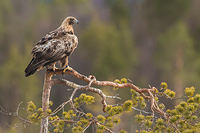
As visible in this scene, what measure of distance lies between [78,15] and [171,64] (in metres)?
26.9

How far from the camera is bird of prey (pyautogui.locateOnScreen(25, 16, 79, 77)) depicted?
7345 mm

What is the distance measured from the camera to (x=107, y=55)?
1553 inches

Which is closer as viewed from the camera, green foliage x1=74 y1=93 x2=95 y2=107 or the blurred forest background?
green foliage x1=74 y1=93 x2=95 y2=107

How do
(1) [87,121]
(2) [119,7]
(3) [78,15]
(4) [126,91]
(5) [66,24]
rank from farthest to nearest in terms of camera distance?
(3) [78,15] → (2) [119,7] → (4) [126,91] → (5) [66,24] → (1) [87,121]

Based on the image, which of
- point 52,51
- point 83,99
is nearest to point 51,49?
point 52,51

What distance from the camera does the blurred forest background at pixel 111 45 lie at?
3716cm

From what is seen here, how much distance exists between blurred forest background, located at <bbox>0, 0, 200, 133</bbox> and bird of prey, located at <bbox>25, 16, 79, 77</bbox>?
1674 cm

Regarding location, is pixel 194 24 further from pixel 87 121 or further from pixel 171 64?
pixel 87 121

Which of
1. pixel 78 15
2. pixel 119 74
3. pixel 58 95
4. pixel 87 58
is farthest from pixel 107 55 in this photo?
pixel 78 15

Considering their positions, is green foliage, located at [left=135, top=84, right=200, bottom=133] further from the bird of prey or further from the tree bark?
the bird of prey

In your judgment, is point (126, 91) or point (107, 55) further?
point (107, 55)

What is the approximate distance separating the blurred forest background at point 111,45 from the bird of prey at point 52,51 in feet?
54.9

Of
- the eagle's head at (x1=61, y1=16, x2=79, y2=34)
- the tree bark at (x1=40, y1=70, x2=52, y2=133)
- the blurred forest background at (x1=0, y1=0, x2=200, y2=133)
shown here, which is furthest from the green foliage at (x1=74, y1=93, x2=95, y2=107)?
the blurred forest background at (x1=0, y1=0, x2=200, y2=133)

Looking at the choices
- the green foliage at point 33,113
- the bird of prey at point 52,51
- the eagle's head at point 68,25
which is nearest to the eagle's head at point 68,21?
the eagle's head at point 68,25
